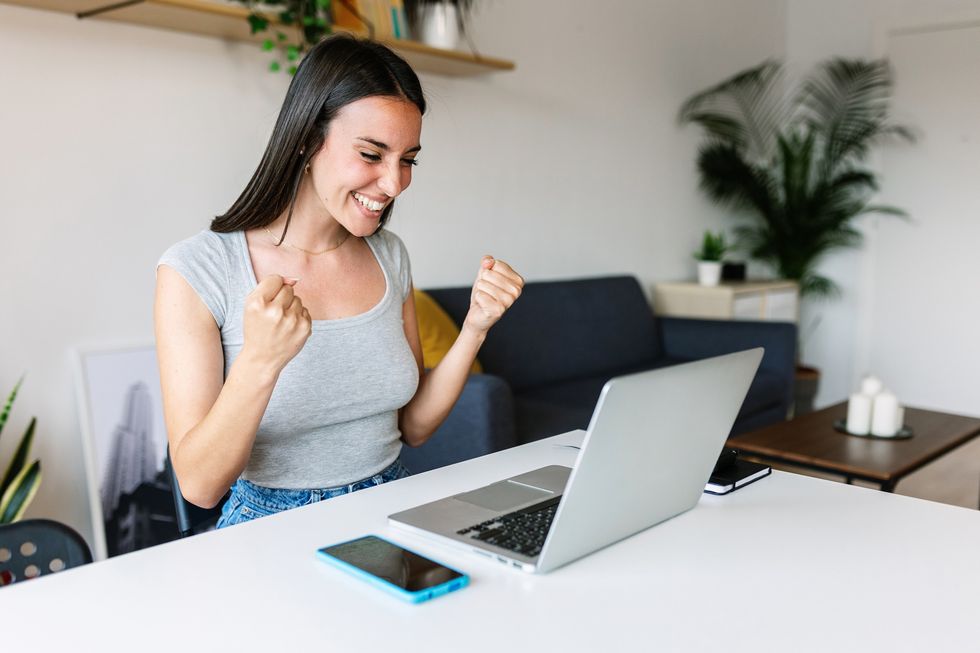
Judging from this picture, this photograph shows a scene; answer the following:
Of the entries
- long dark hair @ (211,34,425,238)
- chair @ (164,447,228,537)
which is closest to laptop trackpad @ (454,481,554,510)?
chair @ (164,447,228,537)

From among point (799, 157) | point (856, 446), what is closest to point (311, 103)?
point (856, 446)

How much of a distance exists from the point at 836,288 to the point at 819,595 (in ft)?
15.5

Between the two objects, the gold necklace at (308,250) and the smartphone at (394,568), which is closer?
the smartphone at (394,568)

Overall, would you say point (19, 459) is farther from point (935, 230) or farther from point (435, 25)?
point (935, 230)

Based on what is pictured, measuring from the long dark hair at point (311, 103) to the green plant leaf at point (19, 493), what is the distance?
114 centimetres

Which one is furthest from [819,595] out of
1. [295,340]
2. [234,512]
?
[234,512]

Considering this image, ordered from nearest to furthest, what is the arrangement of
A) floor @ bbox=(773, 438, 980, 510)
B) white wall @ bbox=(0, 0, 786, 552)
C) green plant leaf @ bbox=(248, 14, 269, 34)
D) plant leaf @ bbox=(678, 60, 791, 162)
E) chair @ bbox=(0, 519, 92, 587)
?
chair @ bbox=(0, 519, 92, 587) → white wall @ bbox=(0, 0, 786, 552) → green plant leaf @ bbox=(248, 14, 269, 34) → floor @ bbox=(773, 438, 980, 510) → plant leaf @ bbox=(678, 60, 791, 162)

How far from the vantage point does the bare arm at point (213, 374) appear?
1060mm

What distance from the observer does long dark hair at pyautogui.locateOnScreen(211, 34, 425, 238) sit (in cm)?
136

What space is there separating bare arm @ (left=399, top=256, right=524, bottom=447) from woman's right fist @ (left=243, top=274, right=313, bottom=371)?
1.05 feet

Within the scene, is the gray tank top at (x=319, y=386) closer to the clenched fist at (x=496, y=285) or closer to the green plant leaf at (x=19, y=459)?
the clenched fist at (x=496, y=285)

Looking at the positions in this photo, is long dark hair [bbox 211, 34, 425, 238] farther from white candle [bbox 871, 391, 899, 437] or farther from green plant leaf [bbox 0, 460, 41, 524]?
white candle [bbox 871, 391, 899, 437]

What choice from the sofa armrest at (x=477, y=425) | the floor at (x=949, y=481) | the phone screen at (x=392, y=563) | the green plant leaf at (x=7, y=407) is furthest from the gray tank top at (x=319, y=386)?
the floor at (x=949, y=481)

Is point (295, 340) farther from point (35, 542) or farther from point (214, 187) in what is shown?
point (214, 187)
